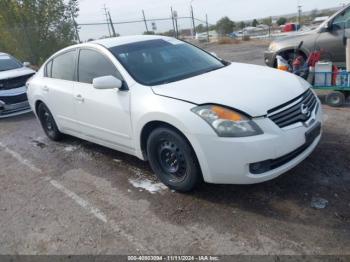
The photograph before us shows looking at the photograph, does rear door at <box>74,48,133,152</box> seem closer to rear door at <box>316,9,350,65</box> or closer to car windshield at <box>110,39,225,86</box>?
car windshield at <box>110,39,225,86</box>

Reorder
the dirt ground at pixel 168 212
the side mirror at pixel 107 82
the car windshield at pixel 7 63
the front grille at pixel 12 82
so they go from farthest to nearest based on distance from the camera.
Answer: the car windshield at pixel 7 63
the front grille at pixel 12 82
the side mirror at pixel 107 82
the dirt ground at pixel 168 212

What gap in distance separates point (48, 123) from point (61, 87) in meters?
1.20

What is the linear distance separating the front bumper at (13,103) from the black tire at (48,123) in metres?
2.63

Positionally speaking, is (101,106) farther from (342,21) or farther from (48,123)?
(342,21)

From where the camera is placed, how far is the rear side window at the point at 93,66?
14.1ft

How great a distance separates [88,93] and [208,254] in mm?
2612

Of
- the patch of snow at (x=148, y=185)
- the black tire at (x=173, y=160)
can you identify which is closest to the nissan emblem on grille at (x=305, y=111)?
the black tire at (x=173, y=160)

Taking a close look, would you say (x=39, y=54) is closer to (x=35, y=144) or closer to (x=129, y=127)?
(x=35, y=144)

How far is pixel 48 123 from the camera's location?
602cm

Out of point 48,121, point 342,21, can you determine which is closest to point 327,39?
point 342,21

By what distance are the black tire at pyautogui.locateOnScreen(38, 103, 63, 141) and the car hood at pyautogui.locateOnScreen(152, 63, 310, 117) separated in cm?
268

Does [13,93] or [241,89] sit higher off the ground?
[241,89]

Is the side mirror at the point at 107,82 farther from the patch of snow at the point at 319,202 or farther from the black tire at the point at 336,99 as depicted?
the black tire at the point at 336,99

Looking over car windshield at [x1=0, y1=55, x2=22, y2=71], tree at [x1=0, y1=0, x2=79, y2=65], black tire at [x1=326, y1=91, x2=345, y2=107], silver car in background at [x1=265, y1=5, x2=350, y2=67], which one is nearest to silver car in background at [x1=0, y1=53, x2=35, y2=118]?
car windshield at [x1=0, y1=55, x2=22, y2=71]
